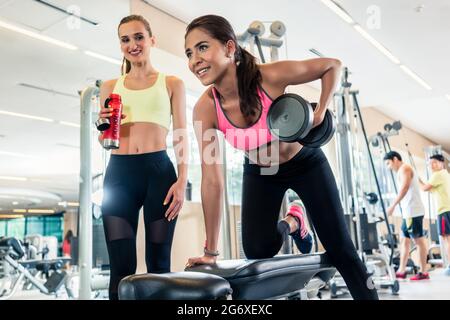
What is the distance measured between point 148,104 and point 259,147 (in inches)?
16.6

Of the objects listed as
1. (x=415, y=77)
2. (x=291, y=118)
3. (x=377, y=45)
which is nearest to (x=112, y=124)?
(x=291, y=118)

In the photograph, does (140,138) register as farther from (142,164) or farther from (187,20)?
(187,20)

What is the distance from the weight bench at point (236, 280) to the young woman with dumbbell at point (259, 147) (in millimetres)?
118

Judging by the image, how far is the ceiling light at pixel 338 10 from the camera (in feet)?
10.2

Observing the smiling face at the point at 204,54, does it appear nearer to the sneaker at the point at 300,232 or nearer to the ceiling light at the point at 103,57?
the sneaker at the point at 300,232

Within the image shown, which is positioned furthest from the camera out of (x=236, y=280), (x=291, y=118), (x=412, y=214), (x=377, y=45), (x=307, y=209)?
(x=412, y=214)

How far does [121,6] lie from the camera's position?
2.91 m

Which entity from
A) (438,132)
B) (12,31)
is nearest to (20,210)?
(12,31)

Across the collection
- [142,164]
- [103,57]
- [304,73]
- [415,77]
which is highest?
[415,77]

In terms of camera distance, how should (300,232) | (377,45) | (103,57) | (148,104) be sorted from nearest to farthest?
(148,104) → (300,232) → (103,57) → (377,45)

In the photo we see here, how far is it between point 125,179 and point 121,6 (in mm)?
1925

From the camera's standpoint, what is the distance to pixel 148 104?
1.49 m

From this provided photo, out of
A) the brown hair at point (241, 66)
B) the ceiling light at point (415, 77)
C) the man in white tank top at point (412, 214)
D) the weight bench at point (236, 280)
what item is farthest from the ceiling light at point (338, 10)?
the weight bench at point (236, 280)

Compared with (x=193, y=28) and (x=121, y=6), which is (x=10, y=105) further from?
(x=193, y=28)
